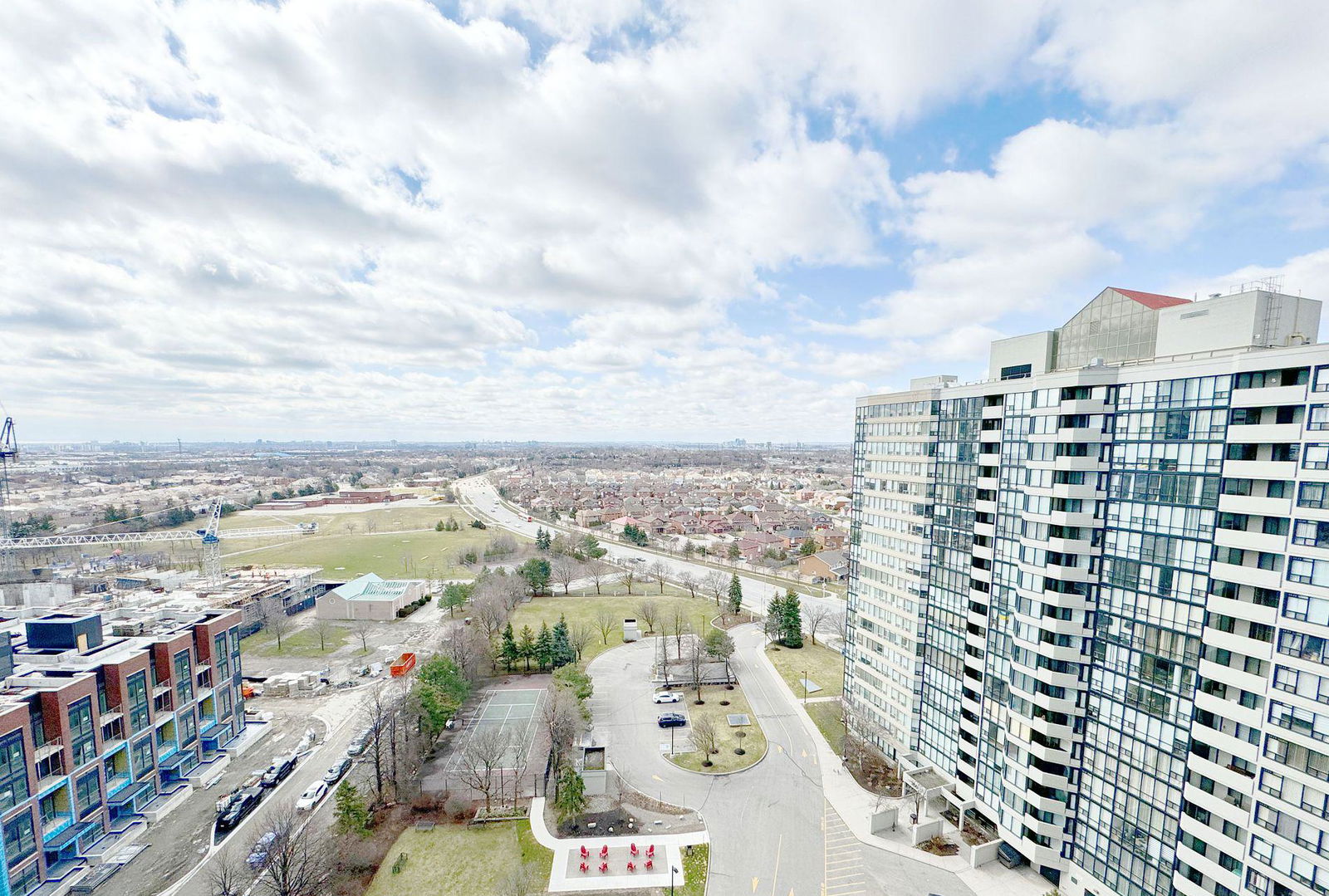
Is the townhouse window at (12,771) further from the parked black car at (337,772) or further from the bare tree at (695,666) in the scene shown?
the bare tree at (695,666)

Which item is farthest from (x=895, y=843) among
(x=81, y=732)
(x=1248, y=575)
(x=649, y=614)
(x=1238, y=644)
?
(x=81, y=732)

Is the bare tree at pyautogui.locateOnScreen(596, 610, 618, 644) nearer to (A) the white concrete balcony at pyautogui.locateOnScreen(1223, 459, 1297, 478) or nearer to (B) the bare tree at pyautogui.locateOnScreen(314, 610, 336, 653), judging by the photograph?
(B) the bare tree at pyautogui.locateOnScreen(314, 610, 336, 653)

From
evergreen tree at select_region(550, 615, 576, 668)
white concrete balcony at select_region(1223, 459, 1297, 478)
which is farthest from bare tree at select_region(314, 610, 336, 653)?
white concrete balcony at select_region(1223, 459, 1297, 478)

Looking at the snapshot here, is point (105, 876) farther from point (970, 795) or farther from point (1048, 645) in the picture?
point (1048, 645)

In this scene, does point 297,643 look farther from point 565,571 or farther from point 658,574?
point 658,574

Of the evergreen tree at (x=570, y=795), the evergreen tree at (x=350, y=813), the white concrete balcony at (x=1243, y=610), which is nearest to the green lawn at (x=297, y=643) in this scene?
the evergreen tree at (x=350, y=813)

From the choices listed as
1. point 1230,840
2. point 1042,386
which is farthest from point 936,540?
point 1230,840
